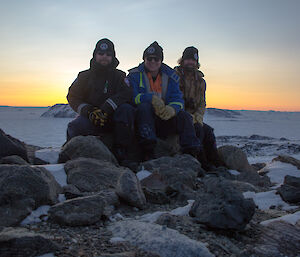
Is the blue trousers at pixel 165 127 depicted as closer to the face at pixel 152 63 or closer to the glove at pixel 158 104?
the glove at pixel 158 104

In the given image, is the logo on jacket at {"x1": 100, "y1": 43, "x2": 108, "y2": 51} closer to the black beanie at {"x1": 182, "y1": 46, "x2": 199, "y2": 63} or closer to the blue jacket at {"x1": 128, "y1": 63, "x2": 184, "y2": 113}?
the blue jacket at {"x1": 128, "y1": 63, "x2": 184, "y2": 113}

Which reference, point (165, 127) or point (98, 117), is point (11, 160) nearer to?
point (98, 117)

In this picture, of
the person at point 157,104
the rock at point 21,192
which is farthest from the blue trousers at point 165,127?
the rock at point 21,192

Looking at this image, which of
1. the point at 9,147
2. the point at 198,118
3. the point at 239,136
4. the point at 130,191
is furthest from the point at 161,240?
the point at 239,136

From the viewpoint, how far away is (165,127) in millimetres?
4883

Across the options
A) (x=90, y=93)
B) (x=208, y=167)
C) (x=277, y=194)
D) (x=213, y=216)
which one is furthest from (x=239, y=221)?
(x=90, y=93)

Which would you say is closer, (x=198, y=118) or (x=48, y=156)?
(x=48, y=156)

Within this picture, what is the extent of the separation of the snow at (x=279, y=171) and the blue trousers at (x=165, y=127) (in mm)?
1238

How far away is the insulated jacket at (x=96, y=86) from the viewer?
15.2 feet

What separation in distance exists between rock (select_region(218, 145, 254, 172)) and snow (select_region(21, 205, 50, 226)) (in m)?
3.44

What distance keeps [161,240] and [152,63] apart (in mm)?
3235

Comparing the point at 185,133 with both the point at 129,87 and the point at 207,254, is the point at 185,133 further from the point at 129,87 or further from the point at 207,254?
the point at 207,254

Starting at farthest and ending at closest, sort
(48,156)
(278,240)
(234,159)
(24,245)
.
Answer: (234,159)
(48,156)
(278,240)
(24,245)

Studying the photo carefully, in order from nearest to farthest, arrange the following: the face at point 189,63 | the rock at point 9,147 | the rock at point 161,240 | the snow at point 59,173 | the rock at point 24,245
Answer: the rock at point 24,245 < the rock at point 161,240 < the snow at point 59,173 < the rock at point 9,147 < the face at point 189,63
